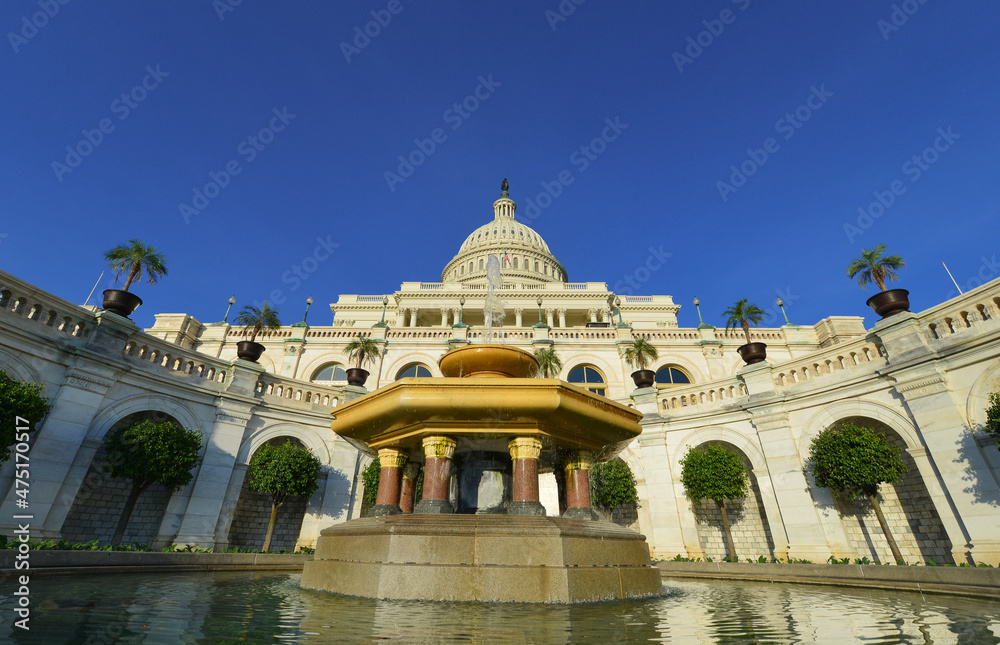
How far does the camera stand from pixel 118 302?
41.2 feet

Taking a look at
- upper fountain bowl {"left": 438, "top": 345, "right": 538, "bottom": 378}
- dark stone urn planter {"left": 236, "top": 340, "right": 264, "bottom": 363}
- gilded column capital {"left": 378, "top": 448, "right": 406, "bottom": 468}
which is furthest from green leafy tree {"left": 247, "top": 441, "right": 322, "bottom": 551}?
upper fountain bowl {"left": 438, "top": 345, "right": 538, "bottom": 378}

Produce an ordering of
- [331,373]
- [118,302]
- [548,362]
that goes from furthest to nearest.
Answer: [331,373], [548,362], [118,302]

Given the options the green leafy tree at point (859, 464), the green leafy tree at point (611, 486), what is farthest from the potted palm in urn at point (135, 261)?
the green leafy tree at point (859, 464)

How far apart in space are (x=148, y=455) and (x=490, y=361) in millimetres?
10660

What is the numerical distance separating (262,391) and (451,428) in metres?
11.9

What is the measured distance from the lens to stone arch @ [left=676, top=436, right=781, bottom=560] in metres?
15.6

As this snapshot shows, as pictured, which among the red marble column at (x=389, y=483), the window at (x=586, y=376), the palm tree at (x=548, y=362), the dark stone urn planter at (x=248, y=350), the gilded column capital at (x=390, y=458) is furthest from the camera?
the window at (x=586, y=376)

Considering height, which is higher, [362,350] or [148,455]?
[362,350]

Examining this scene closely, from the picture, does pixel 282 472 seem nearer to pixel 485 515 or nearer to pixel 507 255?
pixel 485 515

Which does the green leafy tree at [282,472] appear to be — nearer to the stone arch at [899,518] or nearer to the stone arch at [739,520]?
the stone arch at [739,520]

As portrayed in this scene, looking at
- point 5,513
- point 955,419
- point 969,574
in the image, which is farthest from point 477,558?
point 955,419

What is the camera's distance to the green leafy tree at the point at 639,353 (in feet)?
78.7

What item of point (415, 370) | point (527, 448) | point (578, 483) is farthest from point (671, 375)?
point (527, 448)

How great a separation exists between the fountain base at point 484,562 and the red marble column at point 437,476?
431 mm
